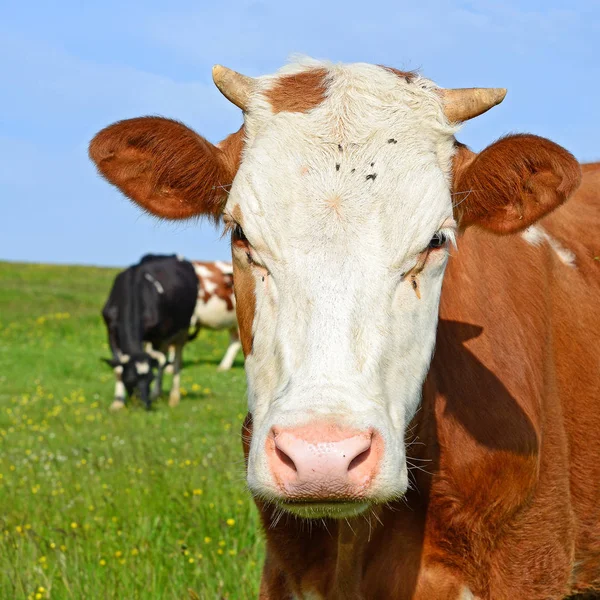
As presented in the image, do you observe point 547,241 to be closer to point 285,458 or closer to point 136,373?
point 285,458

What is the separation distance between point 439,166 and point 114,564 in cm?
312

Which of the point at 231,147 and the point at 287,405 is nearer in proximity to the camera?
the point at 287,405

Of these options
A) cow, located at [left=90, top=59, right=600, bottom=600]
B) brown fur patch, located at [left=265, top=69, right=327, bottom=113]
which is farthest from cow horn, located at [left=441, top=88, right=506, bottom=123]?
brown fur patch, located at [left=265, top=69, right=327, bottom=113]

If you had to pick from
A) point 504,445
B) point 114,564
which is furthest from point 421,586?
point 114,564

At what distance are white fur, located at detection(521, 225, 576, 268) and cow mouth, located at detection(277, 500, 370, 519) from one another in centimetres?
211

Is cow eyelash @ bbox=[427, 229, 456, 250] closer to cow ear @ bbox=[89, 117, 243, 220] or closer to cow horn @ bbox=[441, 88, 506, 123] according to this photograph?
cow horn @ bbox=[441, 88, 506, 123]

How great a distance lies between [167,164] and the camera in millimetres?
3762

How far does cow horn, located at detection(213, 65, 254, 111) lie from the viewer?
3742mm

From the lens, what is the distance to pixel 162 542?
5.76 meters

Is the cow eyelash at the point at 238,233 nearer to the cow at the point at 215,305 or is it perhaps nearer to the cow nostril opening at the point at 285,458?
the cow nostril opening at the point at 285,458

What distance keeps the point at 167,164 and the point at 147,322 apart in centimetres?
1537

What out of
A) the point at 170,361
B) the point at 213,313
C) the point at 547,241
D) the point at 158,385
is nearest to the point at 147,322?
the point at 170,361

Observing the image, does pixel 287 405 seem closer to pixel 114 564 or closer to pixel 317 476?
pixel 317 476

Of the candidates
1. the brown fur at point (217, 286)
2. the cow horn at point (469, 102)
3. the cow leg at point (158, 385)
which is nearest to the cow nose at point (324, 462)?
the cow horn at point (469, 102)
